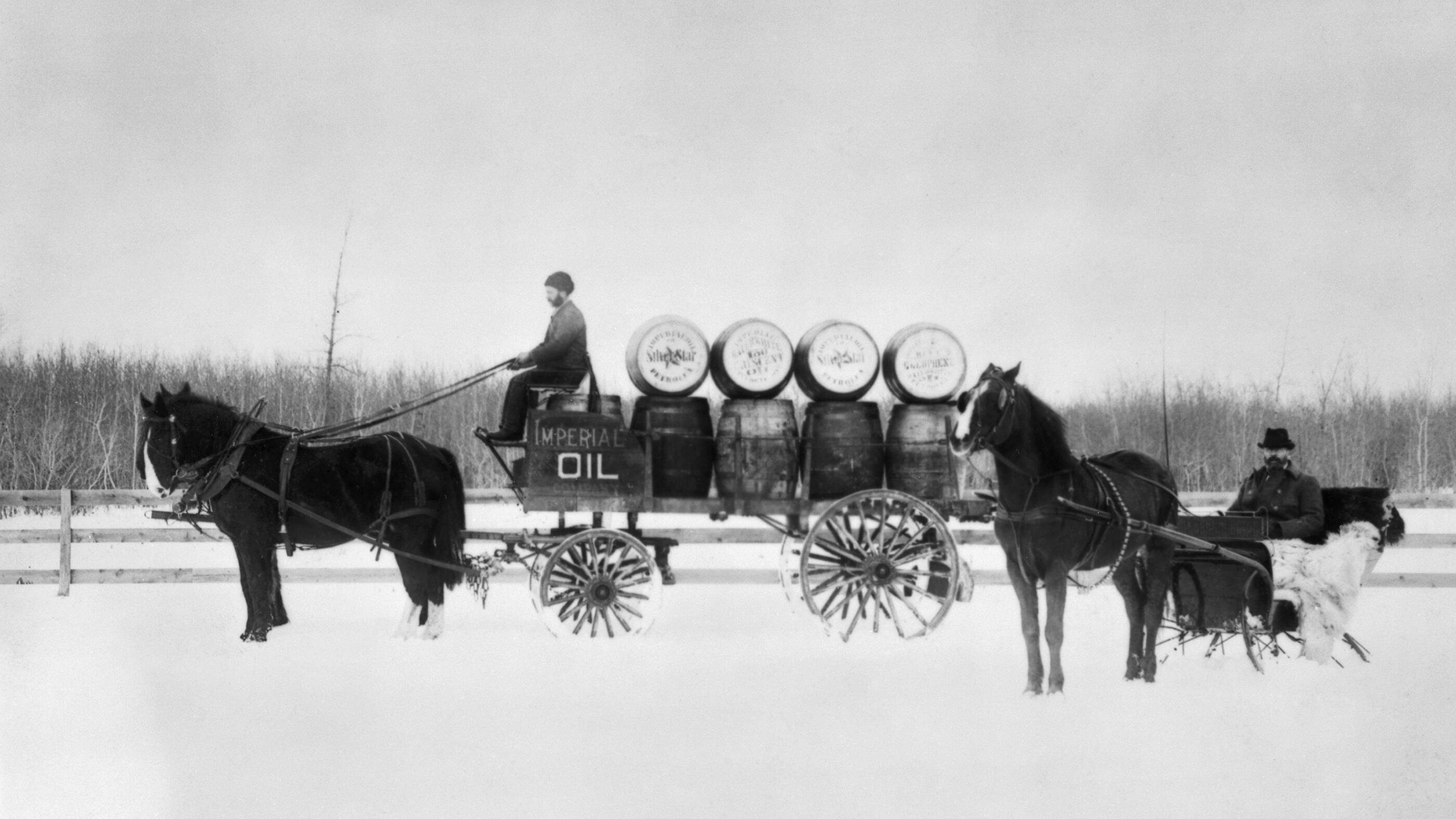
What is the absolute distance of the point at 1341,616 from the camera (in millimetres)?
6367

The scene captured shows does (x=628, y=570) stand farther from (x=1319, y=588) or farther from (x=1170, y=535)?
(x=1319, y=588)

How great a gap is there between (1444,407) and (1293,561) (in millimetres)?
3954

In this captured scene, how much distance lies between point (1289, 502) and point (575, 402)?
4366 mm

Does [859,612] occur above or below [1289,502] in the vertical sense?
below

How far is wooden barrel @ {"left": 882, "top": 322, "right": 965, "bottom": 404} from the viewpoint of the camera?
6.69 metres

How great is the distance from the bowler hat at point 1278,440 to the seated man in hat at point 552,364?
4253 mm

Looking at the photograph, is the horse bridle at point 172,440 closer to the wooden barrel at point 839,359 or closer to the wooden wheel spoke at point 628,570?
the wooden wheel spoke at point 628,570

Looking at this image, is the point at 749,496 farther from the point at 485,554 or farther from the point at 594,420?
the point at 485,554

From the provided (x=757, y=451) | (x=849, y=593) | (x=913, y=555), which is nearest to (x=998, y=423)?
(x=913, y=555)

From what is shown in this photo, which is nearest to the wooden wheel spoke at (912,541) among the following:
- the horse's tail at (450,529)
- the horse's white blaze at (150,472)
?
the horse's tail at (450,529)

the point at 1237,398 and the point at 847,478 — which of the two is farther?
the point at 1237,398

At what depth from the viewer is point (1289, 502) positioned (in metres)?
6.62

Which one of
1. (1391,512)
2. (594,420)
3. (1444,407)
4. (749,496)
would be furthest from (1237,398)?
(594,420)

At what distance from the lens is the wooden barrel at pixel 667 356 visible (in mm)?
6621
